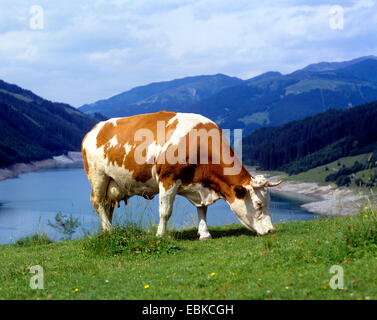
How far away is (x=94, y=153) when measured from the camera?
437 inches

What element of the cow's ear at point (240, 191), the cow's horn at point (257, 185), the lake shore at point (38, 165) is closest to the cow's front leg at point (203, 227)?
the cow's ear at point (240, 191)

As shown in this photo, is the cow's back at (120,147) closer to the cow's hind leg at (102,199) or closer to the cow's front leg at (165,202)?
the cow's hind leg at (102,199)

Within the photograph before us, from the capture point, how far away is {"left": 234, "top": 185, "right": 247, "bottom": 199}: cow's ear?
9781mm

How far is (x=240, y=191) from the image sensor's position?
981 cm

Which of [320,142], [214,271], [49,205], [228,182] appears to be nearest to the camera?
[214,271]

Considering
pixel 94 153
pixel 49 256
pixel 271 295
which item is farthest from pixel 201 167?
pixel 271 295

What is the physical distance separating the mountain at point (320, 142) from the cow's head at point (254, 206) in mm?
152818

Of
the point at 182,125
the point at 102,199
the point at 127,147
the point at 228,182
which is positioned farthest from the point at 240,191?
the point at 102,199

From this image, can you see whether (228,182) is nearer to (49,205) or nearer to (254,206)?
(254,206)

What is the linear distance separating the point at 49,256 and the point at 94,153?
2742mm

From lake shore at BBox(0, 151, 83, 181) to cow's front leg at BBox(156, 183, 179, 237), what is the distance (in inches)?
5092

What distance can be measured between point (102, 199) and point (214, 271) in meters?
5.27
